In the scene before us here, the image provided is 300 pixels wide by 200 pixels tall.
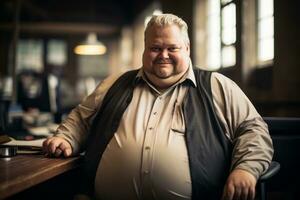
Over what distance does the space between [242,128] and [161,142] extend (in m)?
0.36

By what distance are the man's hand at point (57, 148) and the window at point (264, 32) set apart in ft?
8.72

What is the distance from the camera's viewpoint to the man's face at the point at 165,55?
1823 millimetres

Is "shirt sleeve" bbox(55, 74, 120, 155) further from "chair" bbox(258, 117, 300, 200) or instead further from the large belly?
"chair" bbox(258, 117, 300, 200)

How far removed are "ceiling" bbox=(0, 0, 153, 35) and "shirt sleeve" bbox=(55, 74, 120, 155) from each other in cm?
871

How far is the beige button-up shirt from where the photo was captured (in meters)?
1.60

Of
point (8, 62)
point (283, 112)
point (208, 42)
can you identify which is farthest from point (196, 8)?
point (8, 62)

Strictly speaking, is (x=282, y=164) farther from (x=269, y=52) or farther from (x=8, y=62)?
(x=8, y=62)

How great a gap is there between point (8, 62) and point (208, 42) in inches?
268

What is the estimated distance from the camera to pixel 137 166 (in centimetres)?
165

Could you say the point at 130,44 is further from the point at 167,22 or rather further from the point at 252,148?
the point at 252,148

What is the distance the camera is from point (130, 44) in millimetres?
10641

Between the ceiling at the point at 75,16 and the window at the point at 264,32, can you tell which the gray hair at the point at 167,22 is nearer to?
the window at the point at 264,32


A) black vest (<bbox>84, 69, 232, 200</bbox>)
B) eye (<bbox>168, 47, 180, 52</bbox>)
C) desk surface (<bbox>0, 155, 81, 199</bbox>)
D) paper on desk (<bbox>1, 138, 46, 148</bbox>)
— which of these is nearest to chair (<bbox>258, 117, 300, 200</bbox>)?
black vest (<bbox>84, 69, 232, 200</bbox>)

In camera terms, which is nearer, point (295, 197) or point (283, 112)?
point (295, 197)
